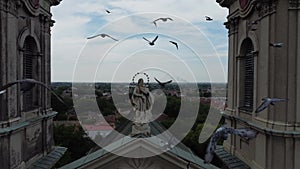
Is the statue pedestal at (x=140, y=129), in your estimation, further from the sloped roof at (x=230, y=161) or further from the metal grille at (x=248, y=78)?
the metal grille at (x=248, y=78)

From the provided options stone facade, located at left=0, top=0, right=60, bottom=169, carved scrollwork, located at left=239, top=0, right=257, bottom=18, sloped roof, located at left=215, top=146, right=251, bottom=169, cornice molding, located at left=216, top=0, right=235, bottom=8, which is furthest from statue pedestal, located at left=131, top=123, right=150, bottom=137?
cornice molding, located at left=216, top=0, right=235, bottom=8

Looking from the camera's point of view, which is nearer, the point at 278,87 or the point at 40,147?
the point at 278,87

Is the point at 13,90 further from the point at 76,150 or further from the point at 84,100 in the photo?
the point at 84,100

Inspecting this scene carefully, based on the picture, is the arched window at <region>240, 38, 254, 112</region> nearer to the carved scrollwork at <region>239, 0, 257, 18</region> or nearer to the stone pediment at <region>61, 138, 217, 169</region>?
the carved scrollwork at <region>239, 0, 257, 18</region>

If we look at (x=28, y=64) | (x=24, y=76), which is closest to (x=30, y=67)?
(x=28, y=64)

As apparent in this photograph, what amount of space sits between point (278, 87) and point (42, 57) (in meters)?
9.45

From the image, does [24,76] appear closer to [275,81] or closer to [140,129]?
[140,129]

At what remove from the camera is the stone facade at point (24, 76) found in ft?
36.2

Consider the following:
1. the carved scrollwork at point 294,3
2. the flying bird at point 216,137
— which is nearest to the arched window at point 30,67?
the flying bird at point 216,137

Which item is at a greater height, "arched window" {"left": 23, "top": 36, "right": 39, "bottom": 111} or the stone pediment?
"arched window" {"left": 23, "top": 36, "right": 39, "bottom": 111}

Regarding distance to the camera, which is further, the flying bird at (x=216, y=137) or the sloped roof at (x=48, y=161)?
the sloped roof at (x=48, y=161)

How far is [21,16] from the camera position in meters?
12.3

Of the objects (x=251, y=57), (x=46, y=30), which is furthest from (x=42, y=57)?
(x=251, y=57)

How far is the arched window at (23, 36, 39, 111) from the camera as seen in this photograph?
1353cm
